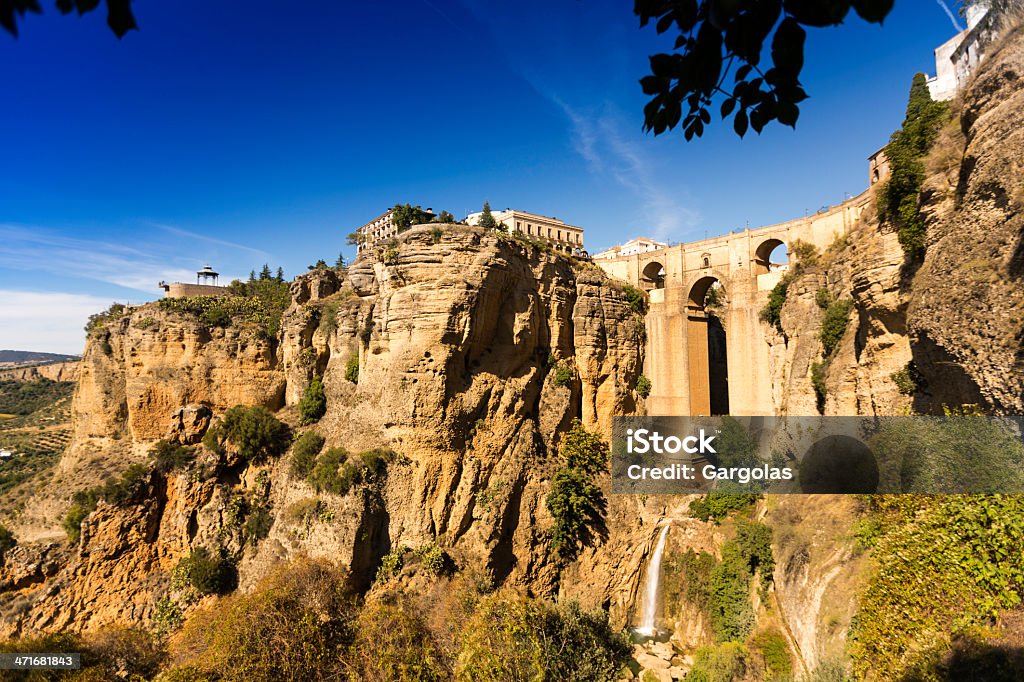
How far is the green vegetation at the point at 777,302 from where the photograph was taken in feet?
72.2

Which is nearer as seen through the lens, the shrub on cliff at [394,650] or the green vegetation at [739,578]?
the shrub on cliff at [394,650]

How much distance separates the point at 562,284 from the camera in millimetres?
22625

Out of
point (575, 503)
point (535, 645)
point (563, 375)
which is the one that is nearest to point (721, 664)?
point (535, 645)

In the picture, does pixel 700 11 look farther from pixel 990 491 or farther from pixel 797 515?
pixel 797 515

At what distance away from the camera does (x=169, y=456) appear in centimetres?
1916

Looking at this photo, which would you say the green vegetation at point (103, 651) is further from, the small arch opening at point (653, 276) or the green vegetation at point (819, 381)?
the small arch opening at point (653, 276)

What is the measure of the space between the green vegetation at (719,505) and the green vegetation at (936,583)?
8.95 meters

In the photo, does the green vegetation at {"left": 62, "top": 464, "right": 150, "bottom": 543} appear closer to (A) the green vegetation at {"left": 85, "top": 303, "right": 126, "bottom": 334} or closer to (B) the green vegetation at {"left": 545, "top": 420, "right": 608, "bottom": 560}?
(A) the green vegetation at {"left": 85, "top": 303, "right": 126, "bottom": 334}

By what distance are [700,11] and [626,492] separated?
20544 millimetres

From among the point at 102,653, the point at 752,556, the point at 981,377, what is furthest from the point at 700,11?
the point at 102,653

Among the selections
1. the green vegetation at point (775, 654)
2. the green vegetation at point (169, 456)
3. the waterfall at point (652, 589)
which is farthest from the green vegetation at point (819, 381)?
the green vegetation at point (169, 456)

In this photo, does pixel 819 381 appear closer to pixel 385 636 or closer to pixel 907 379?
pixel 907 379

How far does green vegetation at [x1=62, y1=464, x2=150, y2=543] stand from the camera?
17328 millimetres

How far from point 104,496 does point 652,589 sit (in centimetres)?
1911
